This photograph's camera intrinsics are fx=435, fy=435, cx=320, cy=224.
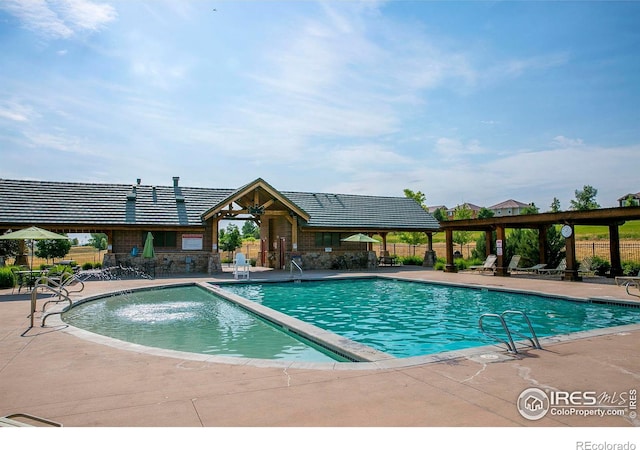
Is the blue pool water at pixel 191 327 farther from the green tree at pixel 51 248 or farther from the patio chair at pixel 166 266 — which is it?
the green tree at pixel 51 248

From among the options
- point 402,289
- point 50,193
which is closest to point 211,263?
point 50,193

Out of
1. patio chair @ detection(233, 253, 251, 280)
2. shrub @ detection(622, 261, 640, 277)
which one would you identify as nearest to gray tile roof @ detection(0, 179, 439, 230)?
patio chair @ detection(233, 253, 251, 280)

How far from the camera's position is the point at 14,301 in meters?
12.0

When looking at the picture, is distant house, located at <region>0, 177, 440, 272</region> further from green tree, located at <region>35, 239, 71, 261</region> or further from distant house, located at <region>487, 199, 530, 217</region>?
distant house, located at <region>487, 199, 530, 217</region>

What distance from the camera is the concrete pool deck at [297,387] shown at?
3.74 meters

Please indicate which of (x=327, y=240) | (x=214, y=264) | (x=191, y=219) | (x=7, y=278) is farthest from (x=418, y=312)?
(x=191, y=219)

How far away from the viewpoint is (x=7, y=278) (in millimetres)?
15734

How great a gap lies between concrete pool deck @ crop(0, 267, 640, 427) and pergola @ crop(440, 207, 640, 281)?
11275 mm

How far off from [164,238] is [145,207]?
2.00 meters

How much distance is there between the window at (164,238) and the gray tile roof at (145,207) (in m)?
0.83

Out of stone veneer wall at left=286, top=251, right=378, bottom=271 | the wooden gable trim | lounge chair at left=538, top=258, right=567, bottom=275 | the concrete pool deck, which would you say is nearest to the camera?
the concrete pool deck

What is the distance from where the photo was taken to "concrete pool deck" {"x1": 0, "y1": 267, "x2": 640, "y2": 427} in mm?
3738

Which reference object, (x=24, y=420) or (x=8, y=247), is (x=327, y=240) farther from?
(x=24, y=420)
